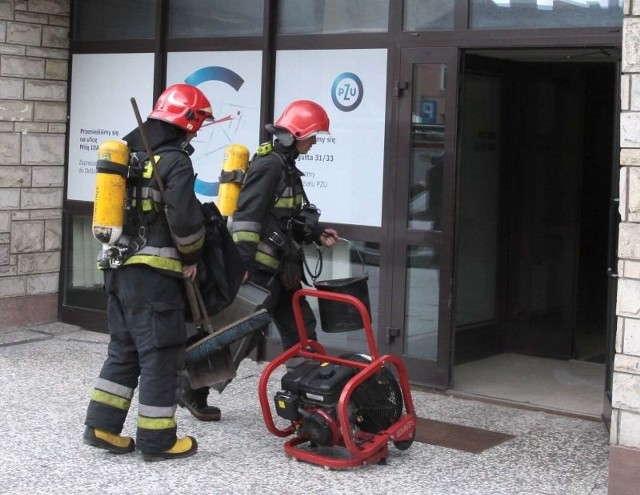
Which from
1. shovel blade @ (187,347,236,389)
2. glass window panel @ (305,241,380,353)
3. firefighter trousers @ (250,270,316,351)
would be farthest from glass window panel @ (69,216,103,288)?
shovel blade @ (187,347,236,389)

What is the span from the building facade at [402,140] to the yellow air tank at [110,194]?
8.40 feet

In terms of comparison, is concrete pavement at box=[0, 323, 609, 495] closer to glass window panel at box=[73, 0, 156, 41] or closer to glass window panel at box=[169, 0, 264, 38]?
glass window panel at box=[169, 0, 264, 38]

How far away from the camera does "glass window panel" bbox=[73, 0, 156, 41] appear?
9.37 m

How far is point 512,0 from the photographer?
24.2 feet

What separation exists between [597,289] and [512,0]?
4.35 meters

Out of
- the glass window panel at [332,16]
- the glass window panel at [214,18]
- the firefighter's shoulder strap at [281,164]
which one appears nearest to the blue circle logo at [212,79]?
the glass window panel at [214,18]

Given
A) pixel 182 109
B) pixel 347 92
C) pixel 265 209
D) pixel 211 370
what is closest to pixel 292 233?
pixel 265 209

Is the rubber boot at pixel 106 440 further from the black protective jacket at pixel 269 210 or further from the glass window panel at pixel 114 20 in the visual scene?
the glass window panel at pixel 114 20

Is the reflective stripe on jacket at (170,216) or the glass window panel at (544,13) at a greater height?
the glass window panel at (544,13)

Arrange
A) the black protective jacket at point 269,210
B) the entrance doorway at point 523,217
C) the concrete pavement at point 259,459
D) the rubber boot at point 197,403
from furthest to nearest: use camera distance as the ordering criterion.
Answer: the entrance doorway at point 523,217
the rubber boot at point 197,403
the black protective jacket at point 269,210
the concrete pavement at point 259,459

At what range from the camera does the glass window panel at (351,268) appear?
318 inches

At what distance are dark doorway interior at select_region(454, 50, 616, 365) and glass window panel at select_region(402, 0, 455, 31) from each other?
1.26 metres

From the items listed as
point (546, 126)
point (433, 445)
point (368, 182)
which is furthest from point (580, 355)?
point (433, 445)

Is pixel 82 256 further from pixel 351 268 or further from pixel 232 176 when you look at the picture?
pixel 232 176
